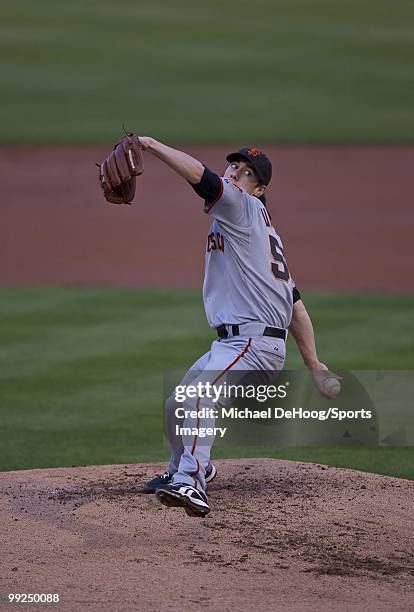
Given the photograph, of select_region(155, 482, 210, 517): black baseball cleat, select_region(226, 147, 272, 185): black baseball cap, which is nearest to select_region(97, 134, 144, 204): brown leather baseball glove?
select_region(226, 147, 272, 185): black baseball cap

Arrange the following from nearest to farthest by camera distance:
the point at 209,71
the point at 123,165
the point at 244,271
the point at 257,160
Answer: the point at 123,165
the point at 244,271
the point at 257,160
the point at 209,71

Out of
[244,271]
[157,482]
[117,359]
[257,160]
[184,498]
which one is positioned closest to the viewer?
[184,498]

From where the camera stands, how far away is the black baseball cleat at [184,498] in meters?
4.88

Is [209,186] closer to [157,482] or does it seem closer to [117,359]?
[157,482]

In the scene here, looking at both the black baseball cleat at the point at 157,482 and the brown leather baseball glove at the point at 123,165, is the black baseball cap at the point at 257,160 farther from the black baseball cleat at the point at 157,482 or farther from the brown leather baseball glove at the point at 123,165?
the black baseball cleat at the point at 157,482

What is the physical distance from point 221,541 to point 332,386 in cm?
102

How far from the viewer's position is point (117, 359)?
9.45 meters

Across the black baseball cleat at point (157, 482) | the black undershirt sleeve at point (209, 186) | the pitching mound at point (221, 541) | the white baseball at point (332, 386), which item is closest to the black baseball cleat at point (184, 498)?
the pitching mound at point (221, 541)

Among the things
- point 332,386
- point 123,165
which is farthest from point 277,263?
point 123,165

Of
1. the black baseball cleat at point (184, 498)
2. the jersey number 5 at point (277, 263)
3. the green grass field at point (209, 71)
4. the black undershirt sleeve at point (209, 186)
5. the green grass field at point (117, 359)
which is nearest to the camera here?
the black baseball cleat at point (184, 498)

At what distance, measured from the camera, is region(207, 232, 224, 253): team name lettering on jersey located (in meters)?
5.39

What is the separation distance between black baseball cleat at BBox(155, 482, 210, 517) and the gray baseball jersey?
2.86ft

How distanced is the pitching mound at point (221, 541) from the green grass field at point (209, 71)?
1312 centimetres

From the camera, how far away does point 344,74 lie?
24016 mm
